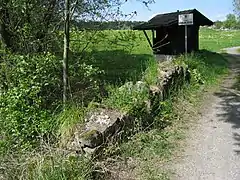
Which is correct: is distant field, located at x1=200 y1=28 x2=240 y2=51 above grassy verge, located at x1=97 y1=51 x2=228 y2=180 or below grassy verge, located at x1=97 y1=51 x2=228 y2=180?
above

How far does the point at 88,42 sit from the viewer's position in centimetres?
795

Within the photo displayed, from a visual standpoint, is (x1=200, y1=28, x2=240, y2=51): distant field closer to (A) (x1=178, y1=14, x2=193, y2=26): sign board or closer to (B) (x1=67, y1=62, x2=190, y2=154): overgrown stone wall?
(A) (x1=178, y1=14, x2=193, y2=26): sign board

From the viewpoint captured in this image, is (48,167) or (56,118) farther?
(56,118)

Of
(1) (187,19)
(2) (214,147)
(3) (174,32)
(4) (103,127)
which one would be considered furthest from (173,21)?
(4) (103,127)

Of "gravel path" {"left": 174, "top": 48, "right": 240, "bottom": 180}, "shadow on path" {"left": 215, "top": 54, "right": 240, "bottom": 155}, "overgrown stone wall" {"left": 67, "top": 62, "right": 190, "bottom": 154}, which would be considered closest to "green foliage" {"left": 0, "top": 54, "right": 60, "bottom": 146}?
"overgrown stone wall" {"left": 67, "top": 62, "right": 190, "bottom": 154}

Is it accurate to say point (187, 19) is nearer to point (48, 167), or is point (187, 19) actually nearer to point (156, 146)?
point (156, 146)

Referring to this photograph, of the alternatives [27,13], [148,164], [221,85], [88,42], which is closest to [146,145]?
[148,164]

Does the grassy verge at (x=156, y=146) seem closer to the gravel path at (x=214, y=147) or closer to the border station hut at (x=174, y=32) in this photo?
the gravel path at (x=214, y=147)

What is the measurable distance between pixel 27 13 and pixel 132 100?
308 centimetres

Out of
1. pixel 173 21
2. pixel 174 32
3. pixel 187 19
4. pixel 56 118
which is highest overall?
pixel 173 21

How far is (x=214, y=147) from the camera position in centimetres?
600

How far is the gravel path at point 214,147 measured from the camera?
4949mm

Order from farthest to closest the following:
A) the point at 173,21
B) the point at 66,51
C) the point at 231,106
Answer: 1. the point at 173,21
2. the point at 231,106
3. the point at 66,51

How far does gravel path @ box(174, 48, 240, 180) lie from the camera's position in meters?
4.95
